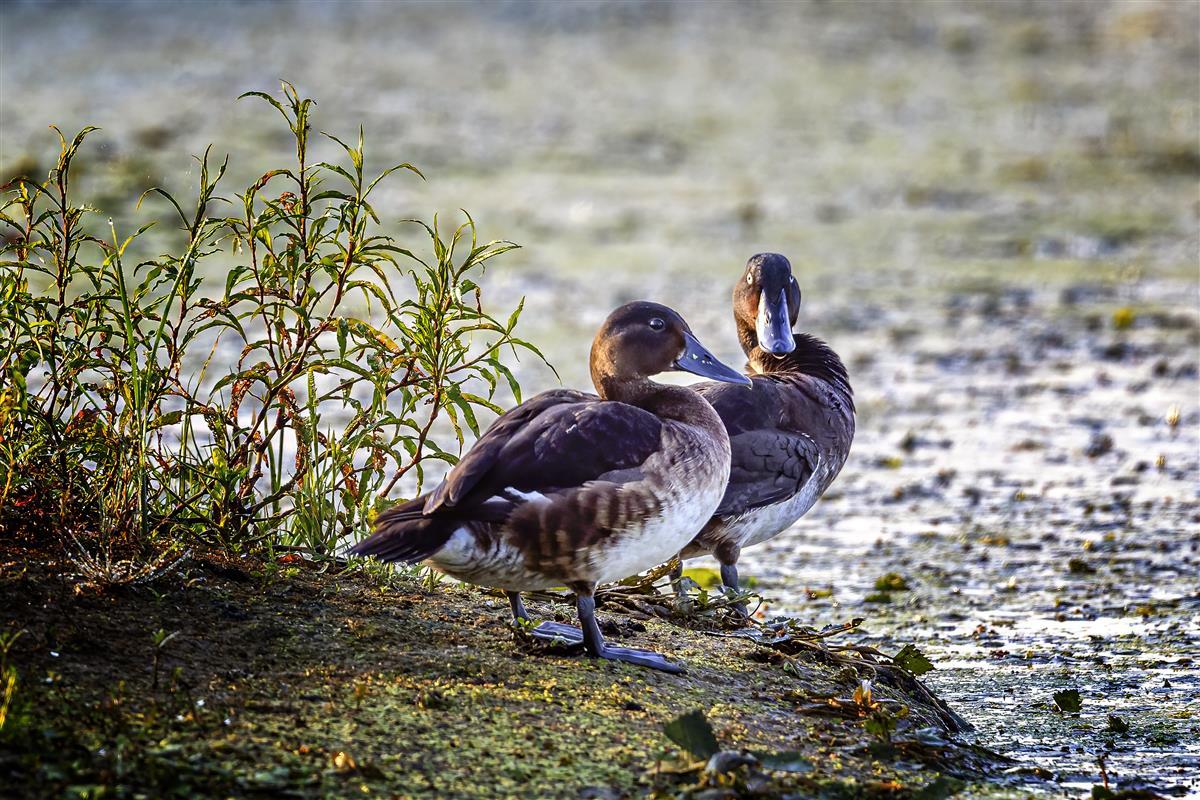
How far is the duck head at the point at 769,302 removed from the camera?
6.06 meters

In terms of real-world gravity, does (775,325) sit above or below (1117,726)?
above

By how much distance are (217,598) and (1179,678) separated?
3071 mm

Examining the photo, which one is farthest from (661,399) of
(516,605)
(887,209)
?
(887,209)

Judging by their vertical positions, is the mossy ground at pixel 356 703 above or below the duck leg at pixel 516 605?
below

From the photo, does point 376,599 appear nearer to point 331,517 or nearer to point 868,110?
point 331,517

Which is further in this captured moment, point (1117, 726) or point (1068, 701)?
point (1068, 701)

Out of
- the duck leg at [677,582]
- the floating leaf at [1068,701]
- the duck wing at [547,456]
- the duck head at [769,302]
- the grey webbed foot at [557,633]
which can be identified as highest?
the duck head at [769,302]

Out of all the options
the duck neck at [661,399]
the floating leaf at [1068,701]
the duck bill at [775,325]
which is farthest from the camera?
the duck bill at [775,325]

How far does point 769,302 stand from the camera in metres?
6.16

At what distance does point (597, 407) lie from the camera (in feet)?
13.9

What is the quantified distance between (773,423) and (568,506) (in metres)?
1.86

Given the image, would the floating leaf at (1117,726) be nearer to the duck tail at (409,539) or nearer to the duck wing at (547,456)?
the duck wing at (547,456)

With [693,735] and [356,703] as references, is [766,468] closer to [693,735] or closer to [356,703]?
[693,735]

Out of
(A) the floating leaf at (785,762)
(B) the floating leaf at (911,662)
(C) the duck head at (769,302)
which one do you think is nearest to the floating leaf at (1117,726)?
(B) the floating leaf at (911,662)
